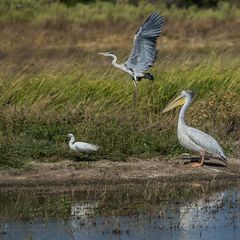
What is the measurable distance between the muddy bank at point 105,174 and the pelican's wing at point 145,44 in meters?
2.93

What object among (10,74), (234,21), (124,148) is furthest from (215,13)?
(124,148)

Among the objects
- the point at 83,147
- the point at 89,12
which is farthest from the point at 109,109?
the point at 89,12

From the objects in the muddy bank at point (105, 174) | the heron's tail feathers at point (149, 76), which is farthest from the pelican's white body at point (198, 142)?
the heron's tail feathers at point (149, 76)

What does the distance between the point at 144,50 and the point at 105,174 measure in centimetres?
376

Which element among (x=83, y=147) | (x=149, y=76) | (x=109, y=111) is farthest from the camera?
(x=149, y=76)

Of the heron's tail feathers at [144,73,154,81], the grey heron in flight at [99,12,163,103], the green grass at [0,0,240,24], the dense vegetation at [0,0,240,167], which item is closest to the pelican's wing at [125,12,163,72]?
the grey heron in flight at [99,12,163,103]

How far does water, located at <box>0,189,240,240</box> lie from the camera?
28.5 feet

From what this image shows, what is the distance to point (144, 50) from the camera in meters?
14.6

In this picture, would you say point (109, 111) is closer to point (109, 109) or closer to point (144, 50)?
point (109, 109)

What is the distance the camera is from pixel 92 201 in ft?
33.0

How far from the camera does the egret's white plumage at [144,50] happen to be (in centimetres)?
1436

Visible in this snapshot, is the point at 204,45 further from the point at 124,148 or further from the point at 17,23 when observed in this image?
the point at 124,148

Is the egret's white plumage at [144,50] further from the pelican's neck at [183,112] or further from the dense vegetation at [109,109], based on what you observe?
the pelican's neck at [183,112]

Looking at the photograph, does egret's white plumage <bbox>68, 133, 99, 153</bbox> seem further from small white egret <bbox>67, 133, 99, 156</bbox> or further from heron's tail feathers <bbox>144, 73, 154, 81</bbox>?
heron's tail feathers <bbox>144, 73, 154, 81</bbox>
